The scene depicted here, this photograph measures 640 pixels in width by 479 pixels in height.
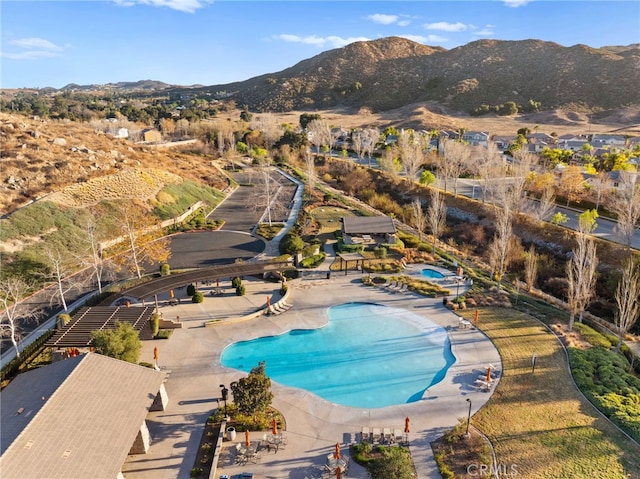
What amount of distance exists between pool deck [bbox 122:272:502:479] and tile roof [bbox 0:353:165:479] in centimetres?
270

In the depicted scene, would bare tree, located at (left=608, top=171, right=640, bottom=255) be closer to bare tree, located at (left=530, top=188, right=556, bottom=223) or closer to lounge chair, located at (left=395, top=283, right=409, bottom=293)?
bare tree, located at (left=530, top=188, right=556, bottom=223)

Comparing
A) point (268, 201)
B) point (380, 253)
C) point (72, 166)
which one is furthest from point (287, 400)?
point (72, 166)

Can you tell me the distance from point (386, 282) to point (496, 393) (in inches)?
666

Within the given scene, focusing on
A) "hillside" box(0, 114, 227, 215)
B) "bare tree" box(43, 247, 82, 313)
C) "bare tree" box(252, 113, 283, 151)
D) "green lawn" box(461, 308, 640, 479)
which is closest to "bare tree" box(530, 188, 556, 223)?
"green lawn" box(461, 308, 640, 479)

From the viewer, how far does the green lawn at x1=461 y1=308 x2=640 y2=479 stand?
18922 mm

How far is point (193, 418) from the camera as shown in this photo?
72.2 ft

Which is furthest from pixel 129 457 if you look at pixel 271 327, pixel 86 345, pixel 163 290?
pixel 163 290

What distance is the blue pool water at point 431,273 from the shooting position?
4081 cm

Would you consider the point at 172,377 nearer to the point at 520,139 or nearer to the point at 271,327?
the point at 271,327

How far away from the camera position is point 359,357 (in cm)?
2859

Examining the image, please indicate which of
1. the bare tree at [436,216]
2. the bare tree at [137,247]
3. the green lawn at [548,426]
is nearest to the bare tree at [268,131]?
the bare tree at [436,216]

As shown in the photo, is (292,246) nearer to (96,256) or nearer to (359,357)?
(359,357)

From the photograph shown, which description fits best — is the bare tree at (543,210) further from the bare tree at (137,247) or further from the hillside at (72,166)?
the hillside at (72,166)

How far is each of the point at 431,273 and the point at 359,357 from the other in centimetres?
1661
